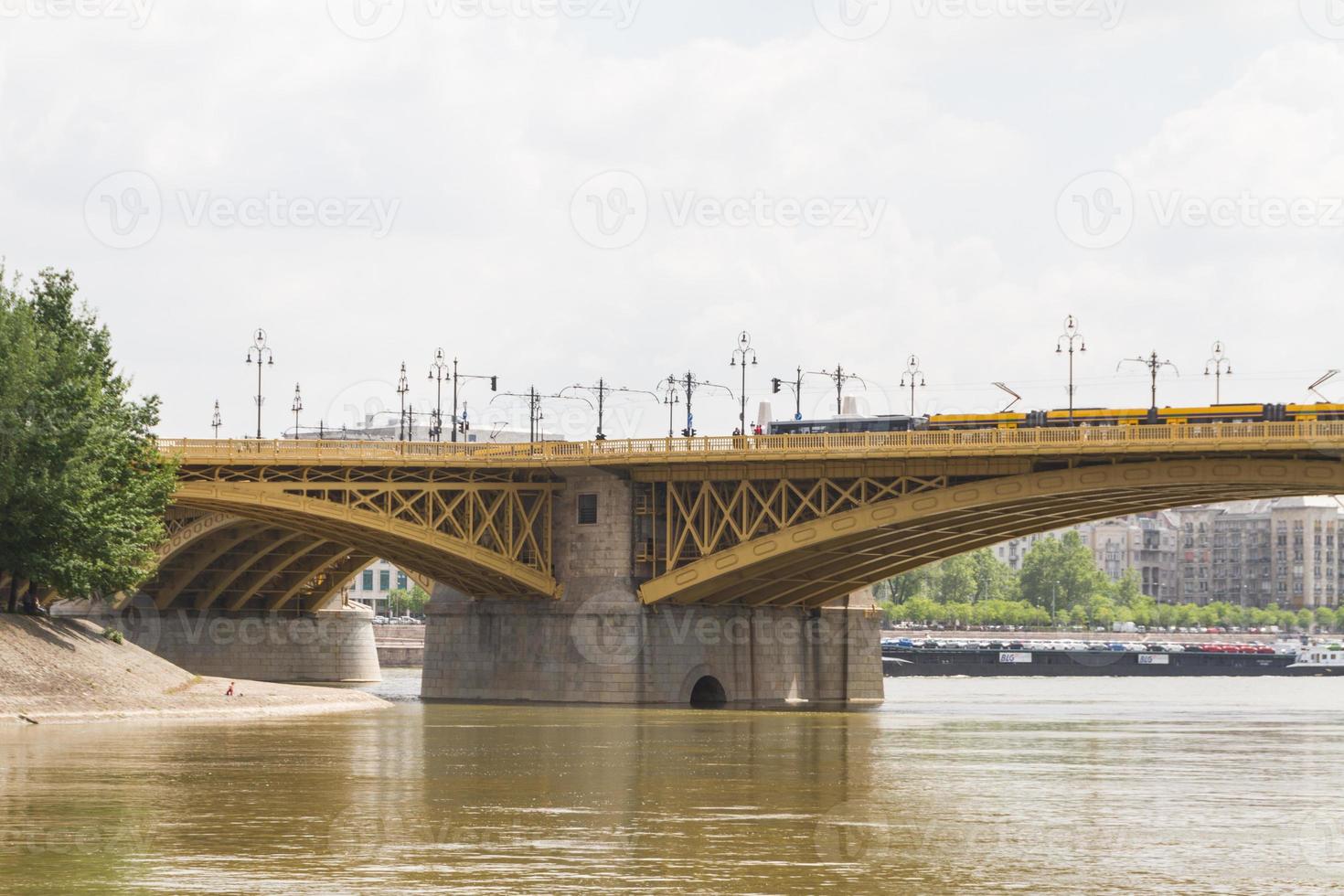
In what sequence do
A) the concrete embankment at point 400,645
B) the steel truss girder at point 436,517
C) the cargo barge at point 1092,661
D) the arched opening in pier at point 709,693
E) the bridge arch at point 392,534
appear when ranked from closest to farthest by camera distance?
the bridge arch at point 392,534
the steel truss girder at point 436,517
the arched opening in pier at point 709,693
the concrete embankment at point 400,645
the cargo barge at point 1092,661

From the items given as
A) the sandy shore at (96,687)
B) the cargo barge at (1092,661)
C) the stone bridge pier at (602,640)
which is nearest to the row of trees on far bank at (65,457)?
the sandy shore at (96,687)

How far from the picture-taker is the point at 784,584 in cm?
9500

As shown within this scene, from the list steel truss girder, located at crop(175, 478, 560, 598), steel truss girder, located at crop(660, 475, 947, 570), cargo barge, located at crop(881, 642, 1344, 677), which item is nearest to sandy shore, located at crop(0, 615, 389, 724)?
steel truss girder, located at crop(175, 478, 560, 598)

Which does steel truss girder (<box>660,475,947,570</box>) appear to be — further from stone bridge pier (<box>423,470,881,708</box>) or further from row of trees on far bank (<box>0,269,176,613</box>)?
row of trees on far bank (<box>0,269,176,613</box>)

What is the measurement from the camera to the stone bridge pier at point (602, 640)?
9000 cm

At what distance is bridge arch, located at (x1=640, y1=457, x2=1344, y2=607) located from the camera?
3081 inches

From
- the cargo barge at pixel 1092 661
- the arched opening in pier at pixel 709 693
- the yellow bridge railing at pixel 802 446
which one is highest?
the yellow bridge railing at pixel 802 446

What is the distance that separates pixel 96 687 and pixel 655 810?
31.5 meters

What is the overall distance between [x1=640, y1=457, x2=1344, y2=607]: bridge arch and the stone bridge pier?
1394 mm

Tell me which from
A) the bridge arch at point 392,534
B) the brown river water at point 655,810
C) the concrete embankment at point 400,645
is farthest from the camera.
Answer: the concrete embankment at point 400,645

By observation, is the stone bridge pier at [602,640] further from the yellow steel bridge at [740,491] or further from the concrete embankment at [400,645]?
the concrete embankment at [400,645]

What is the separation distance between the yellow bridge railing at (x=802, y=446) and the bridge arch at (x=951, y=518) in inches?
69.8

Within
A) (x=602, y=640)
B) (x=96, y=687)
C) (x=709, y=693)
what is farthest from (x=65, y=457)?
(x=709, y=693)

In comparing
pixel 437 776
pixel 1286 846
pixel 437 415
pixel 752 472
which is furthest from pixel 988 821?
pixel 437 415
